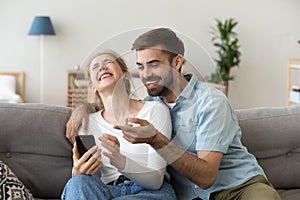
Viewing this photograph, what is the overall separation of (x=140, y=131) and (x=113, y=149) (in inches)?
5.1

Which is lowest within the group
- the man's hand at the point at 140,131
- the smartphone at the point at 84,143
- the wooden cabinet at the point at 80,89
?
the smartphone at the point at 84,143

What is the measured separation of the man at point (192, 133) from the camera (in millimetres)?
1429

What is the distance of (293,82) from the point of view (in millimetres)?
5477

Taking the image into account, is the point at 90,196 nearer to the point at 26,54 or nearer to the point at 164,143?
the point at 164,143

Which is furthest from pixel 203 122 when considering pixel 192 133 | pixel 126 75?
pixel 126 75

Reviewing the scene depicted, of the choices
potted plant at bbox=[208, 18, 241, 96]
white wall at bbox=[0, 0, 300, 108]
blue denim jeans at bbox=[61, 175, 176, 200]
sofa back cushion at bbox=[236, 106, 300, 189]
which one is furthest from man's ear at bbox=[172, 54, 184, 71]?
white wall at bbox=[0, 0, 300, 108]

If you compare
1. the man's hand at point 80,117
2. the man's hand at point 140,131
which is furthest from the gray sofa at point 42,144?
the man's hand at point 140,131

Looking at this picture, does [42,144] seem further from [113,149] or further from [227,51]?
[227,51]

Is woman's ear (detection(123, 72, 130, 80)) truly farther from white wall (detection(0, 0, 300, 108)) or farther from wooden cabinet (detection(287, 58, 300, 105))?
white wall (detection(0, 0, 300, 108))

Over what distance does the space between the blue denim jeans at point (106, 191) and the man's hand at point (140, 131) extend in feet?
0.64

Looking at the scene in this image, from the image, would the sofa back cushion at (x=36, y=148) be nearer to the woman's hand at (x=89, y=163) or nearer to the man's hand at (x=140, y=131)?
the woman's hand at (x=89, y=163)

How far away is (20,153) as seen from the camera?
187 centimetres

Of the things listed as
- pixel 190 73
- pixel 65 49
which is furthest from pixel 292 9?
pixel 190 73

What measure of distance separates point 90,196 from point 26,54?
12.8 ft
